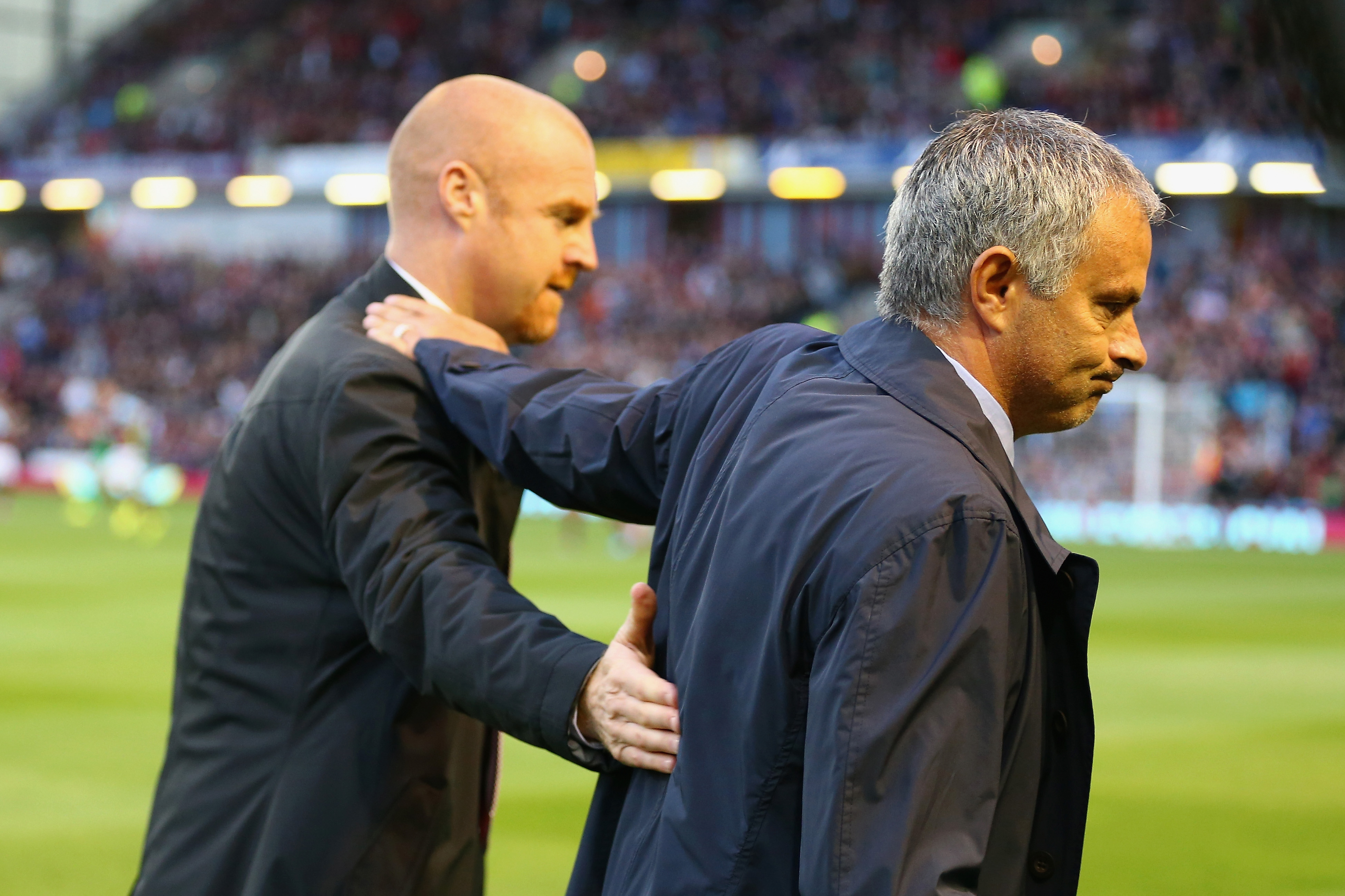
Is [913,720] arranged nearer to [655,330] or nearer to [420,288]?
[420,288]

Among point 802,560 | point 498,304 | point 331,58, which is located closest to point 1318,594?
point 498,304

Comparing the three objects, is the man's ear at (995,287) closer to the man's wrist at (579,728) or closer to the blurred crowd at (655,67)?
the man's wrist at (579,728)

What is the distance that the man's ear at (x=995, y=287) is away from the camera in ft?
6.40

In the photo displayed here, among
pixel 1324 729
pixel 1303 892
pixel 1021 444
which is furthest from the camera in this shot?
pixel 1021 444

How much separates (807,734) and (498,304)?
1744 mm

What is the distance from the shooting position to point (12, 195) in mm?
41875

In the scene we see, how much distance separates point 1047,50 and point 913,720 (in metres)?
35.8

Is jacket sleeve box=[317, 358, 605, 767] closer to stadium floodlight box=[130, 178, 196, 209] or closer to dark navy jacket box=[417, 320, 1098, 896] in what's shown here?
dark navy jacket box=[417, 320, 1098, 896]

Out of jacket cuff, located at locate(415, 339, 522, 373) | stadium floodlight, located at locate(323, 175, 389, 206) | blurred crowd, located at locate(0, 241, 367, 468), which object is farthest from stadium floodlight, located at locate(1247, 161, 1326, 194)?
jacket cuff, located at locate(415, 339, 522, 373)

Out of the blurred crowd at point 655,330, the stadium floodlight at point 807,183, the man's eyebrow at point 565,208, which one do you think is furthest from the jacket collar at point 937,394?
the stadium floodlight at point 807,183

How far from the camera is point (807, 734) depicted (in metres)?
1.70

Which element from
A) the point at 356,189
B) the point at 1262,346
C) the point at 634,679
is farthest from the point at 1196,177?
the point at 634,679

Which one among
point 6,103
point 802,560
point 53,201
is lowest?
point 802,560

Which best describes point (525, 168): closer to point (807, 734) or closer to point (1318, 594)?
point (807, 734)
